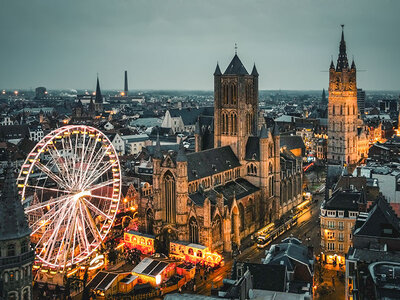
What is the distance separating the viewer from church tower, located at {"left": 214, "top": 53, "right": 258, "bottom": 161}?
97.4 meters

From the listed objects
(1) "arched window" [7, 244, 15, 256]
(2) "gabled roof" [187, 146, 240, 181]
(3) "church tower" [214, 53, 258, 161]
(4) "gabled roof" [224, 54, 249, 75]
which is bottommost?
(1) "arched window" [7, 244, 15, 256]

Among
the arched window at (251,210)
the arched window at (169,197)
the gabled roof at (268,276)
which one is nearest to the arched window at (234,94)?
the arched window at (251,210)

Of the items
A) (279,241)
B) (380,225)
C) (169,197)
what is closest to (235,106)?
(169,197)

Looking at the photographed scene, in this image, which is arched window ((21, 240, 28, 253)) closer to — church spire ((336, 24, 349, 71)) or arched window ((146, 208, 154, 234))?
arched window ((146, 208, 154, 234))

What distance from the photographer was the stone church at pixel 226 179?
268ft

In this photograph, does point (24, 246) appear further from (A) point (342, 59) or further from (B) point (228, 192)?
(A) point (342, 59)

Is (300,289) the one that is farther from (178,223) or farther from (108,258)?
(108,258)

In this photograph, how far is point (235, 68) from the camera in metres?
98.7

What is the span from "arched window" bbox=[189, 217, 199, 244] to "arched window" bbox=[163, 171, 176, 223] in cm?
413

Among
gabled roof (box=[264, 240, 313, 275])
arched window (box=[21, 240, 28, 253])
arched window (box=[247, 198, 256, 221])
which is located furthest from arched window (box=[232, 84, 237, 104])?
arched window (box=[21, 240, 28, 253])

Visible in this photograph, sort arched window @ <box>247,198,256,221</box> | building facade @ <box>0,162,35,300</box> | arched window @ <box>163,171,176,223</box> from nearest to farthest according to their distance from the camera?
building facade @ <box>0,162,35,300</box> < arched window @ <box>163,171,176,223</box> < arched window @ <box>247,198,256,221</box>

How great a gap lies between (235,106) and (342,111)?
63.6 meters

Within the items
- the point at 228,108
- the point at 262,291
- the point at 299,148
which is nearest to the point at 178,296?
the point at 262,291

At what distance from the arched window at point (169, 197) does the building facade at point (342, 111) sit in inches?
3188
